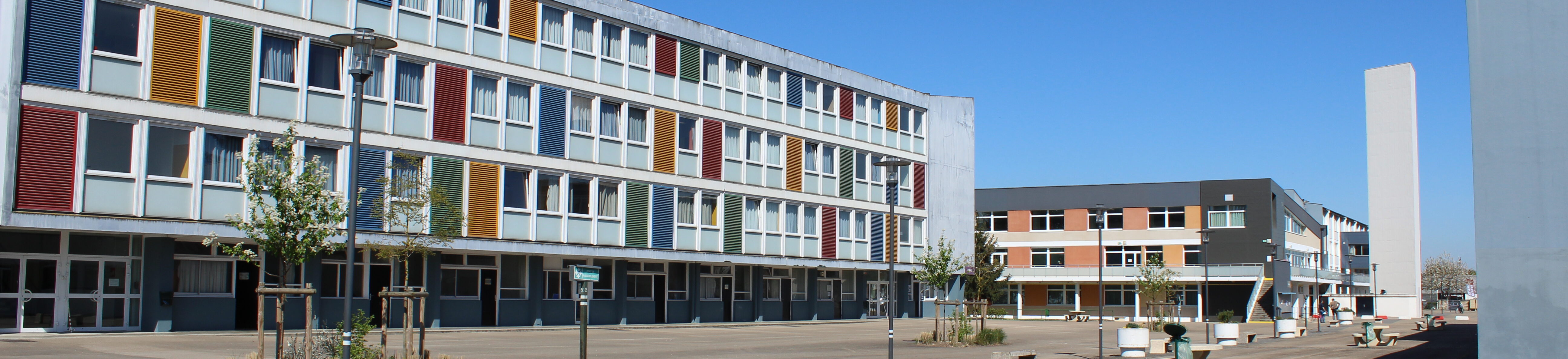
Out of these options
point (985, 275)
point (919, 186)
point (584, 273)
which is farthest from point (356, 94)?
point (985, 275)

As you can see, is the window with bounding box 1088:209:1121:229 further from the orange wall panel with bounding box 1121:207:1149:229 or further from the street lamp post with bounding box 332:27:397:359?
the street lamp post with bounding box 332:27:397:359

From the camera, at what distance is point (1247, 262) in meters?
65.7

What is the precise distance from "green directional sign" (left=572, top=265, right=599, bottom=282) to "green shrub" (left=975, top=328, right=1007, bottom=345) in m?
17.0

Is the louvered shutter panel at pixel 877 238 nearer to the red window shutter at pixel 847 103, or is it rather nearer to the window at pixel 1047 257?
the red window shutter at pixel 847 103

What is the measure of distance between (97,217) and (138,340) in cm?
305

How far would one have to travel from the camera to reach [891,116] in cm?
4834

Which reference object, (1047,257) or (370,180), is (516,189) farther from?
(1047,257)

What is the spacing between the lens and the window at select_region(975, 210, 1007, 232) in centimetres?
7319

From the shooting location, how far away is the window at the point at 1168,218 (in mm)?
67375

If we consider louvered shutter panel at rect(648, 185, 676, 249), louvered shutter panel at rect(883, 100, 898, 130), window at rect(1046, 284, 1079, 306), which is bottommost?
window at rect(1046, 284, 1079, 306)

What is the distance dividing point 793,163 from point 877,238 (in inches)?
257

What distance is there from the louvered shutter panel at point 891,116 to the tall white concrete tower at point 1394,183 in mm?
52444

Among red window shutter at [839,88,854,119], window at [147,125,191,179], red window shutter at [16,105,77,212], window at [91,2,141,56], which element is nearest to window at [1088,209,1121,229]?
red window shutter at [839,88,854,119]

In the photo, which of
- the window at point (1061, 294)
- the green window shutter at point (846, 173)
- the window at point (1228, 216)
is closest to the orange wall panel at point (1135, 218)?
the window at point (1228, 216)
